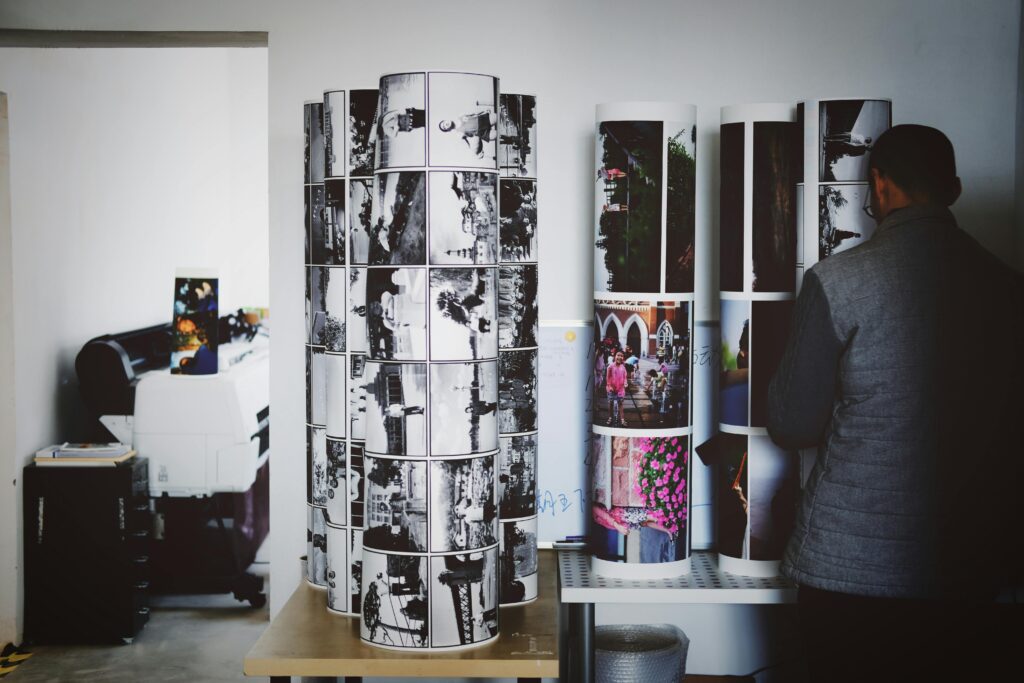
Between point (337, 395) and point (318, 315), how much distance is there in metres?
0.23

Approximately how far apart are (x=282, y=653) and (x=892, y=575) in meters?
1.21

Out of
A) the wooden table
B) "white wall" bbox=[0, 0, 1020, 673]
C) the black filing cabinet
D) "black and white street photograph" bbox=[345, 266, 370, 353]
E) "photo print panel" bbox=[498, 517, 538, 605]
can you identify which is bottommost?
the black filing cabinet

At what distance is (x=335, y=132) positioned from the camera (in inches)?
90.0

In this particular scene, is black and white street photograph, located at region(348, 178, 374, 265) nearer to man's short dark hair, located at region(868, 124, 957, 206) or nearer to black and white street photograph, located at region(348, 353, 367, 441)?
black and white street photograph, located at region(348, 353, 367, 441)

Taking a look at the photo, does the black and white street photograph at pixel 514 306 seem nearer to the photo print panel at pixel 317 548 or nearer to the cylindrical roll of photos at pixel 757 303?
the cylindrical roll of photos at pixel 757 303

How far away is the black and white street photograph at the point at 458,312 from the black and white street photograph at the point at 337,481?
448 mm

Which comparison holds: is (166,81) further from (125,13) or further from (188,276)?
(125,13)

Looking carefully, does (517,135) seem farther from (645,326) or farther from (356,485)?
(356,485)

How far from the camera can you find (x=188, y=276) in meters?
4.31

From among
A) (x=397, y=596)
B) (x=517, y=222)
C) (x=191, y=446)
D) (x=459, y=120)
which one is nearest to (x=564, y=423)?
(x=517, y=222)

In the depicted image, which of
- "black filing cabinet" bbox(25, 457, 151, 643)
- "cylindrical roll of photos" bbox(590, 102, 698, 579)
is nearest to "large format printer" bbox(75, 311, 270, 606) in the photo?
"black filing cabinet" bbox(25, 457, 151, 643)

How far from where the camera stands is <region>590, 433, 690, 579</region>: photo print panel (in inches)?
94.7

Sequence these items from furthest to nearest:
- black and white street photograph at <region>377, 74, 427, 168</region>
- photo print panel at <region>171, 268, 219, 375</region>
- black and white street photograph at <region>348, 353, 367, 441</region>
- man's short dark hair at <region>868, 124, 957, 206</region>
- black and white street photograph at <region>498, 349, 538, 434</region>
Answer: photo print panel at <region>171, 268, 219, 375</region>, black and white street photograph at <region>498, 349, 538, 434</region>, black and white street photograph at <region>348, 353, 367, 441</region>, man's short dark hair at <region>868, 124, 957, 206</region>, black and white street photograph at <region>377, 74, 427, 168</region>

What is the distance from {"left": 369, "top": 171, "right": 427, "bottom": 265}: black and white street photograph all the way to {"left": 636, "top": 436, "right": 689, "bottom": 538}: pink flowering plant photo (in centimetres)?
80
